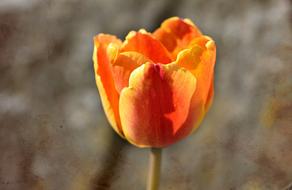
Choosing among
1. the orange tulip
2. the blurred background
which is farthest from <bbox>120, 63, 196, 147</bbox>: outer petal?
the blurred background

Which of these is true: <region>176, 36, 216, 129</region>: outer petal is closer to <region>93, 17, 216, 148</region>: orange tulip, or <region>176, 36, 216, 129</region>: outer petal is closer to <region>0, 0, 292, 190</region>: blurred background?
<region>93, 17, 216, 148</region>: orange tulip

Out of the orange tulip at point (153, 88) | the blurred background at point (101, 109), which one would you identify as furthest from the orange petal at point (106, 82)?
the blurred background at point (101, 109)

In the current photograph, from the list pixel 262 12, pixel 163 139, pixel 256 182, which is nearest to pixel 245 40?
pixel 262 12

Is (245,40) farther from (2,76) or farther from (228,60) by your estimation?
(2,76)

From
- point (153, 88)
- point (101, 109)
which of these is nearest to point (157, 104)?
point (153, 88)

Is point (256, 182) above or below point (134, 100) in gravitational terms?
below

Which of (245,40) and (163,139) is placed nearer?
(163,139)

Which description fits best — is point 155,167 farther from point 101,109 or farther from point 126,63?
point 101,109
